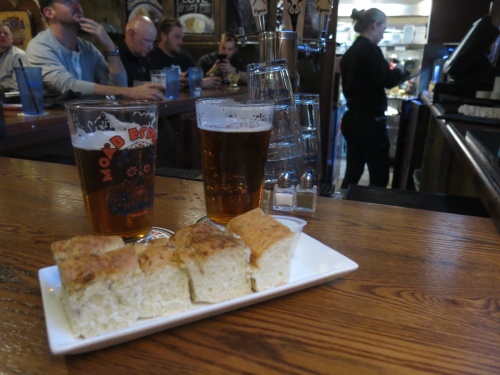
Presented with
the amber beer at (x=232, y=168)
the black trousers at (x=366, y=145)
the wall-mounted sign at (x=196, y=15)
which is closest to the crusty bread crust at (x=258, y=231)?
the amber beer at (x=232, y=168)

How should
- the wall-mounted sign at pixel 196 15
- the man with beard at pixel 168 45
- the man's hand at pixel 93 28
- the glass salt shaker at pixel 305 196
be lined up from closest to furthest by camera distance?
the glass salt shaker at pixel 305 196, the man's hand at pixel 93 28, the man with beard at pixel 168 45, the wall-mounted sign at pixel 196 15

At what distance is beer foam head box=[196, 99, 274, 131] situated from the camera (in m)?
0.70

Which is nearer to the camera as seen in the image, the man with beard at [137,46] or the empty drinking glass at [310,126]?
the empty drinking glass at [310,126]

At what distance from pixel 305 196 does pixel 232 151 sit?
0.21 m

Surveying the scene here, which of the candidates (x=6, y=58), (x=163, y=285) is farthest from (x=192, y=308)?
(x=6, y=58)

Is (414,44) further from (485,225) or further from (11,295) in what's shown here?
(11,295)

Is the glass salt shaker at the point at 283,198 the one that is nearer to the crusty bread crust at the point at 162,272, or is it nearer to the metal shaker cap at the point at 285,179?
the metal shaker cap at the point at 285,179

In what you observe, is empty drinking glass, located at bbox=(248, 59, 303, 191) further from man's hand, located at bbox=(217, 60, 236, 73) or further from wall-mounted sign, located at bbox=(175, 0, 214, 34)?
wall-mounted sign, located at bbox=(175, 0, 214, 34)

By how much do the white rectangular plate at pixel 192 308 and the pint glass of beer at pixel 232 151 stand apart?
0.52ft

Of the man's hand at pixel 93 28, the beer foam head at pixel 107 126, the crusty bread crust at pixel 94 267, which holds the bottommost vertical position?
the crusty bread crust at pixel 94 267

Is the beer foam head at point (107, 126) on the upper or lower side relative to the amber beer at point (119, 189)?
upper

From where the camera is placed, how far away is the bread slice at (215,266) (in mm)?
475

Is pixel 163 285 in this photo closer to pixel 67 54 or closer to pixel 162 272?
pixel 162 272

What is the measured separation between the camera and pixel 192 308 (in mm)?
473
